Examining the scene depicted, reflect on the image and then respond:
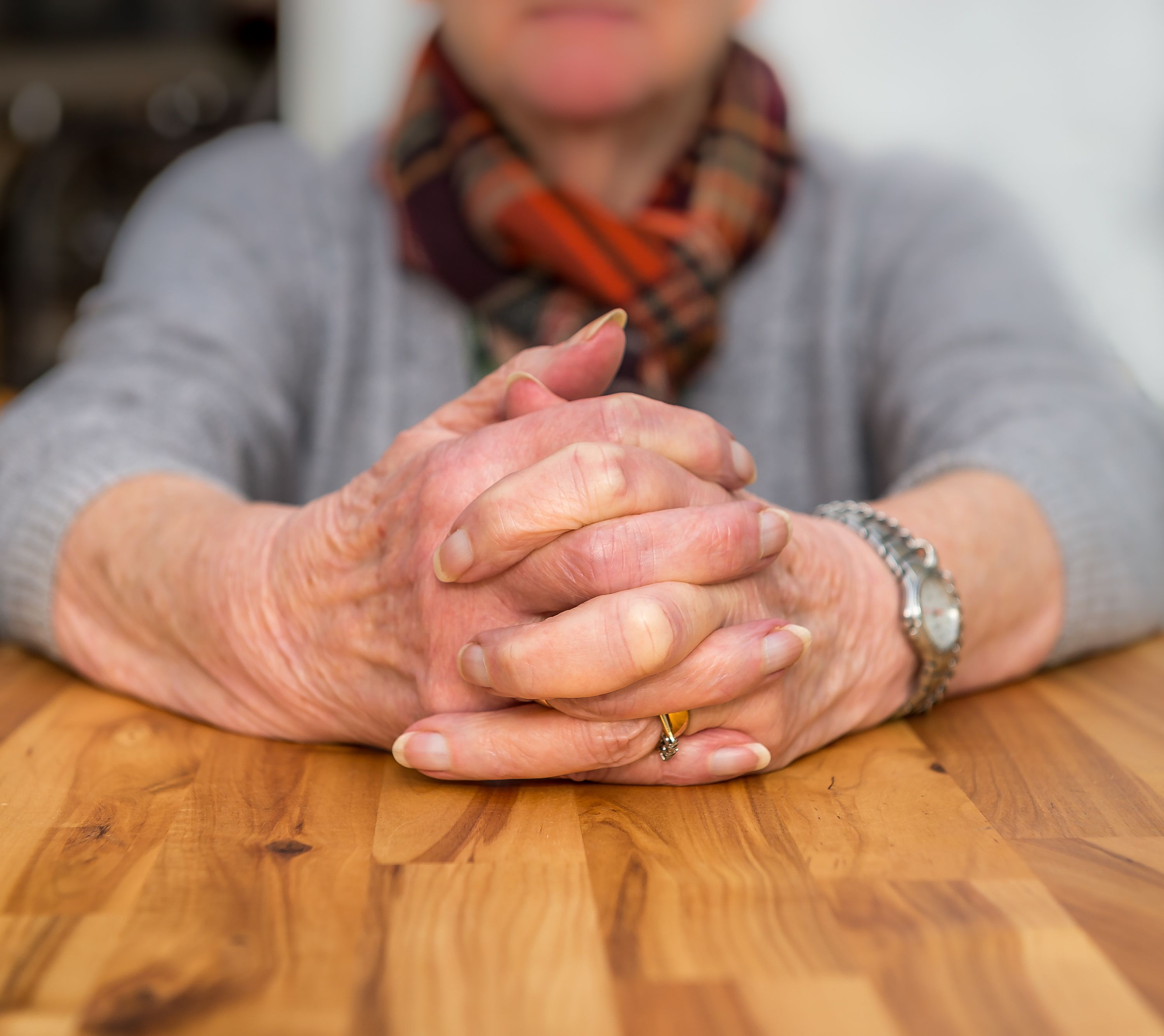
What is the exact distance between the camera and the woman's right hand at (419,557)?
21.2 inches

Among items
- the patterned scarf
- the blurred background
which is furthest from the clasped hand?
the blurred background

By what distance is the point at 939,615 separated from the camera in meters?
0.67

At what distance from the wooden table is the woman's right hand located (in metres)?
0.04

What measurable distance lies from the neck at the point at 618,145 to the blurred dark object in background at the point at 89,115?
A: 5.08 ft

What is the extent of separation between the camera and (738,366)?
3.80 ft

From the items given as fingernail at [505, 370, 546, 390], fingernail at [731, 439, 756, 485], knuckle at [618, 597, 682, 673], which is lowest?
knuckle at [618, 597, 682, 673]

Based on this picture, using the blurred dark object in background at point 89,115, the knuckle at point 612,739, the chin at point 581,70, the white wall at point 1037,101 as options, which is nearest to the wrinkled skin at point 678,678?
the knuckle at point 612,739

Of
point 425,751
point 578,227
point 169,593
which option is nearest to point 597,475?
point 425,751

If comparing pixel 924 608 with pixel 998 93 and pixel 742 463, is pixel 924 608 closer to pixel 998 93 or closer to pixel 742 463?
pixel 742 463

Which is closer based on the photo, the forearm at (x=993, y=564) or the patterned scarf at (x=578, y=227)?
the forearm at (x=993, y=564)

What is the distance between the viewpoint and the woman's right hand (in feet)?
1.77

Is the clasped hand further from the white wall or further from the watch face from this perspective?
the white wall

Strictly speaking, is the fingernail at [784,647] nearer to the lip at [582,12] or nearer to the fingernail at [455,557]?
the fingernail at [455,557]

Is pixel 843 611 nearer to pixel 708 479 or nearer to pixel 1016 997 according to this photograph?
pixel 708 479
